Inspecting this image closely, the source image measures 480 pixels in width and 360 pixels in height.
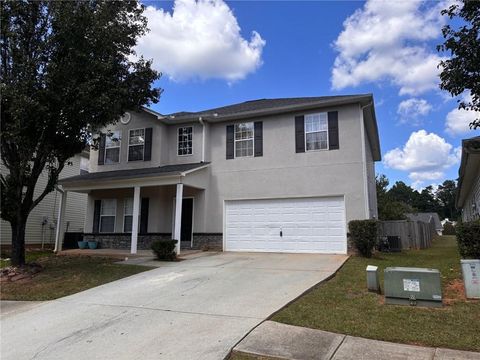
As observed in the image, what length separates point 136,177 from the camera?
611 inches

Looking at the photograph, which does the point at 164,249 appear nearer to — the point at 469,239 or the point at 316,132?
the point at 316,132

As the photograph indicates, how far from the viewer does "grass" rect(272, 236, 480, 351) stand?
5.34m

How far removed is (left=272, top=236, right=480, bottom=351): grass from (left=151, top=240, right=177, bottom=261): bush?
6.44 metres

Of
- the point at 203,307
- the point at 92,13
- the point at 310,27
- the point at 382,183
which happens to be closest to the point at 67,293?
the point at 203,307

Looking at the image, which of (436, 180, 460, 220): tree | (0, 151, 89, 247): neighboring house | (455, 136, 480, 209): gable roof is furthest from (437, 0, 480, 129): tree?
(436, 180, 460, 220): tree

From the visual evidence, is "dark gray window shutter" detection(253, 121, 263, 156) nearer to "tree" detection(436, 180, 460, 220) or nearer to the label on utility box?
the label on utility box

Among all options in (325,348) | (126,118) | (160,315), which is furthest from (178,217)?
(325,348)

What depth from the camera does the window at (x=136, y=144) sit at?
18547mm

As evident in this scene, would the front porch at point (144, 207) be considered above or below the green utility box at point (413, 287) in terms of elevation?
above

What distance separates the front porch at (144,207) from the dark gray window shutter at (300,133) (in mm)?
4067

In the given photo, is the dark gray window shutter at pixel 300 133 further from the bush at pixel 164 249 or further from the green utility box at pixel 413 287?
the green utility box at pixel 413 287

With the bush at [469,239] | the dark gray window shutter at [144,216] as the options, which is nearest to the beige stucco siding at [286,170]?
the dark gray window shutter at [144,216]

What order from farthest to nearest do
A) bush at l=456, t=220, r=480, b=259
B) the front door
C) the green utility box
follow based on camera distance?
the front door → bush at l=456, t=220, r=480, b=259 → the green utility box

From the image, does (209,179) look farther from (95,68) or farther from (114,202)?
(95,68)
